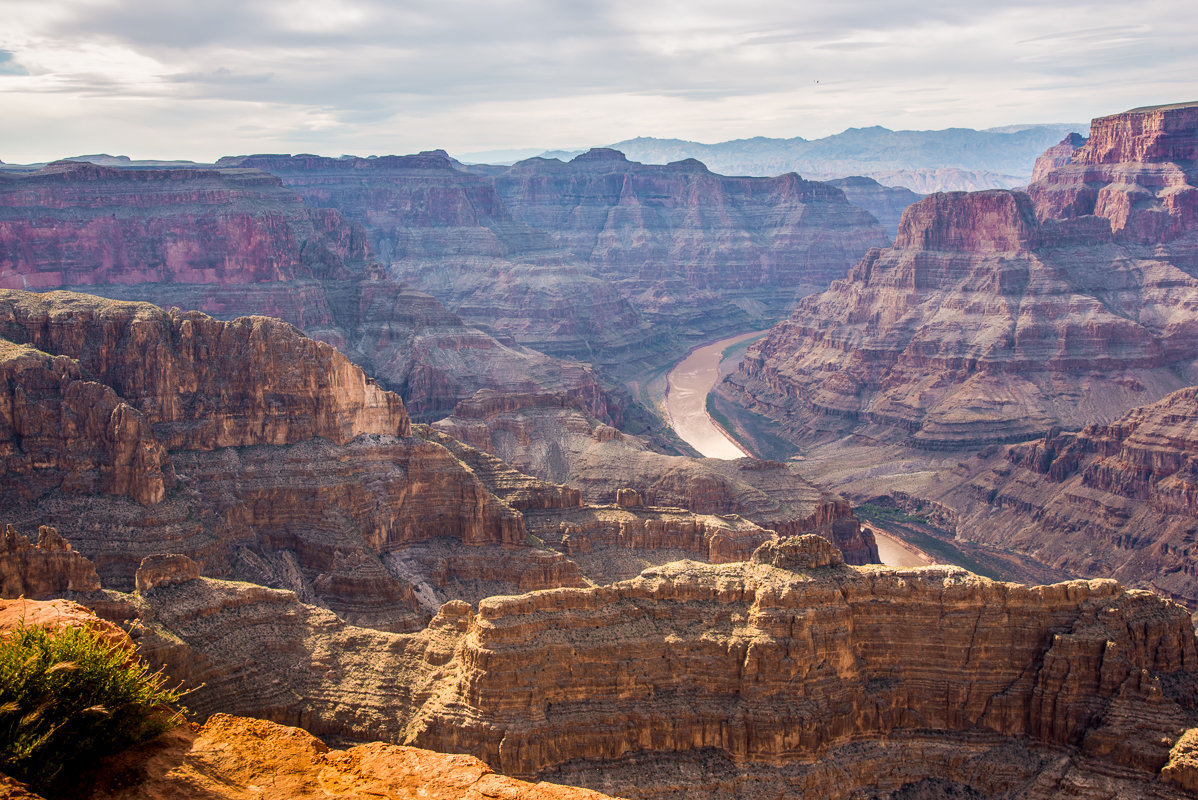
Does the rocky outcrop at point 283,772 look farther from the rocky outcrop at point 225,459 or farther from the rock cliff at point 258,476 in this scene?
the rock cliff at point 258,476

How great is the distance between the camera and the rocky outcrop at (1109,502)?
11044cm

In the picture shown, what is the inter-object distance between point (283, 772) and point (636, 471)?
7797 centimetres

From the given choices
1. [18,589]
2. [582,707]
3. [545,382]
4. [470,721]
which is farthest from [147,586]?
[545,382]

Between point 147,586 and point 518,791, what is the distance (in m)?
33.3

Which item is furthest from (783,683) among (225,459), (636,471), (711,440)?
(711,440)

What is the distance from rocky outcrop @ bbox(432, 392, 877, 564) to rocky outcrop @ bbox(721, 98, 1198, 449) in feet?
182

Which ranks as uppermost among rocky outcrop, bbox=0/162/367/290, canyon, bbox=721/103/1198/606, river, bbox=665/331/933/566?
rocky outcrop, bbox=0/162/367/290

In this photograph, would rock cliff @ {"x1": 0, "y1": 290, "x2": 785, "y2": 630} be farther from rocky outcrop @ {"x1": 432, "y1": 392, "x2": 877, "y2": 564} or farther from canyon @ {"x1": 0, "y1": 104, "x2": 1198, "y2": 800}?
rocky outcrop @ {"x1": 432, "y1": 392, "x2": 877, "y2": 564}

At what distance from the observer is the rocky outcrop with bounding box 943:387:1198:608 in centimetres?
11044

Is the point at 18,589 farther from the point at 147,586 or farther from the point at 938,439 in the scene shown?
the point at 938,439

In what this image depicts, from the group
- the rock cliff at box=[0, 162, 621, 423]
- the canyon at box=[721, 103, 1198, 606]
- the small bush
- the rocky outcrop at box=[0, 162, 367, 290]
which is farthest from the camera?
the rocky outcrop at box=[0, 162, 367, 290]

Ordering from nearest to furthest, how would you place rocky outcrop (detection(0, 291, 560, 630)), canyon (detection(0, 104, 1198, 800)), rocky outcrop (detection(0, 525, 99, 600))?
1. canyon (detection(0, 104, 1198, 800))
2. rocky outcrop (detection(0, 525, 99, 600))
3. rocky outcrop (detection(0, 291, 560, 630))

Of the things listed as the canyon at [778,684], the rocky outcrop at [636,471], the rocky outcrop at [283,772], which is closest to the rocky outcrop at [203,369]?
the rocky outcrop at [636,471]

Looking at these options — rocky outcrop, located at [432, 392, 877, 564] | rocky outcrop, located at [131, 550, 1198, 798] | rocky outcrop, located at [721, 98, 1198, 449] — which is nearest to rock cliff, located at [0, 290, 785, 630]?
rocky outcrop, located at [432, 392, 877, 564]
